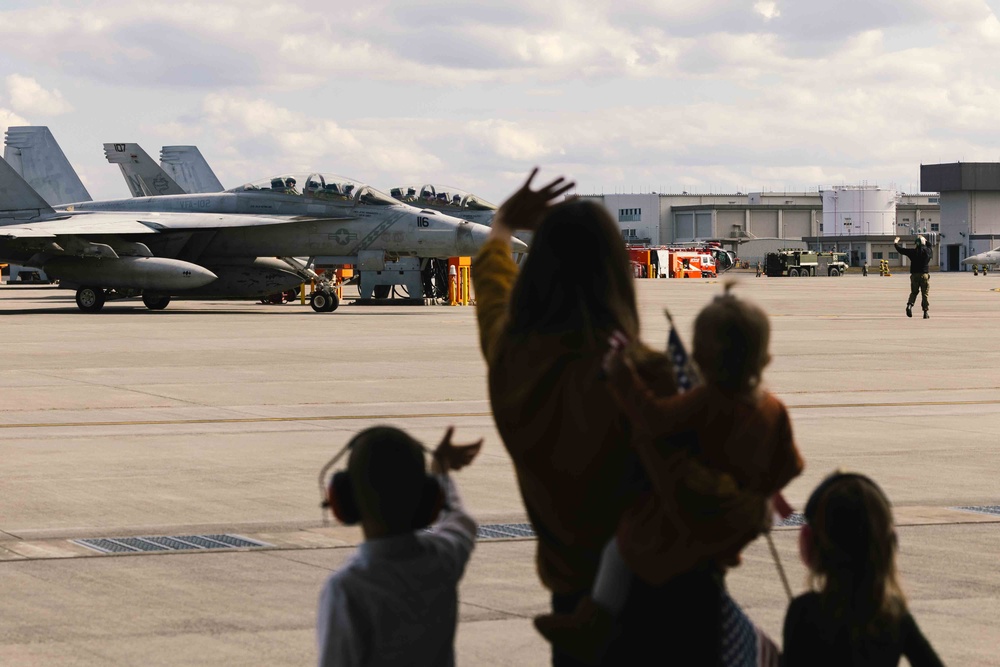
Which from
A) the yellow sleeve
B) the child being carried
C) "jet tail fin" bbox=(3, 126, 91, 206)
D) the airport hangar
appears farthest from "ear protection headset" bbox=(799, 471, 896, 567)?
the airport hangar

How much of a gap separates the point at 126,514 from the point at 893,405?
9037mm

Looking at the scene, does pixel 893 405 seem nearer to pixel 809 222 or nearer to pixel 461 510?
pixel 461 510

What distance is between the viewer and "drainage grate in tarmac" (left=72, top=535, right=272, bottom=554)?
835 cm

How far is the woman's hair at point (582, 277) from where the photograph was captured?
3711 millimetres

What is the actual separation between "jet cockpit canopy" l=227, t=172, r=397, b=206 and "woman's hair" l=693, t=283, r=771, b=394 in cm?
3392

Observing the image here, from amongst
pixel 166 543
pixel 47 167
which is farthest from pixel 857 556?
pixel 47 167

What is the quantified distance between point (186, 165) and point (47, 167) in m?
12.9

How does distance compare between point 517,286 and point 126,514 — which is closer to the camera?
point 517,286

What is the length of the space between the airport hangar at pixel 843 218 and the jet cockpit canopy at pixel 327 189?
3425 inches

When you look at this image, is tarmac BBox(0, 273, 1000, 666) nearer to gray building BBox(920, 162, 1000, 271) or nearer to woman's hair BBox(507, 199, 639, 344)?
woman's hair BBox(507, 199, 639, 344)

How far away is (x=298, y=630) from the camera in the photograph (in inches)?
257

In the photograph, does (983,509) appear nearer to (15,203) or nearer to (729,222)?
(15,203)

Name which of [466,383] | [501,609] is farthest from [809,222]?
[501,609]

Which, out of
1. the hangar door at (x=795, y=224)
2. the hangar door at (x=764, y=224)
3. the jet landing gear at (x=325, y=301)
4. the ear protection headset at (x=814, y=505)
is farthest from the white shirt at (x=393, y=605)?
the hangar door at (x=795, y=224)
